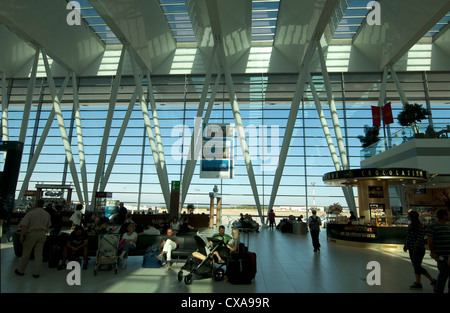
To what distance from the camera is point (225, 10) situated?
18.0 meters

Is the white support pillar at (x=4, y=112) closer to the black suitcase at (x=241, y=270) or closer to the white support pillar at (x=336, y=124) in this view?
the white support pillar at (x=336, y=124)

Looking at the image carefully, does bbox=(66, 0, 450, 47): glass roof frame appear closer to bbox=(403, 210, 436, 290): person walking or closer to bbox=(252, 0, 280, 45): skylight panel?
bbox=(252, 0, 280, 45): skylight panel

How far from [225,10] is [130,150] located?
15722 millimetres

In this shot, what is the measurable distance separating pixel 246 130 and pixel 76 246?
21131 mm

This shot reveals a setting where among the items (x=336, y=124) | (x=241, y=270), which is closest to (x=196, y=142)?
(x=336, y=124)

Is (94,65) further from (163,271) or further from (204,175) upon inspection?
(163,271)

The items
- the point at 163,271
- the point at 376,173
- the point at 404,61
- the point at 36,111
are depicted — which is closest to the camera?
the point at 163,271

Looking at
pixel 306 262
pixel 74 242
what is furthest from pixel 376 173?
pixel 74 242

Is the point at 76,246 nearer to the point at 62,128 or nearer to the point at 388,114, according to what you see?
the point at 62,128

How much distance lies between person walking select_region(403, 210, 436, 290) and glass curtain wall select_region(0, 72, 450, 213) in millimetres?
19242

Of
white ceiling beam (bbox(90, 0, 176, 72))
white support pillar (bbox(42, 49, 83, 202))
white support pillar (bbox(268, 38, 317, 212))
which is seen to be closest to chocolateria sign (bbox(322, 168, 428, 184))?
white support pillar (bbox(268, 38, 317, 212))

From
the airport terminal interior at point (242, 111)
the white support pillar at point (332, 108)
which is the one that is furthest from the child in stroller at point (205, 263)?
the white support pillar at point (332, 108)

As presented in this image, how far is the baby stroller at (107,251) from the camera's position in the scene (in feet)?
19.3

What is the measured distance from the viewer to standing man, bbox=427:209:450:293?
4.30m
